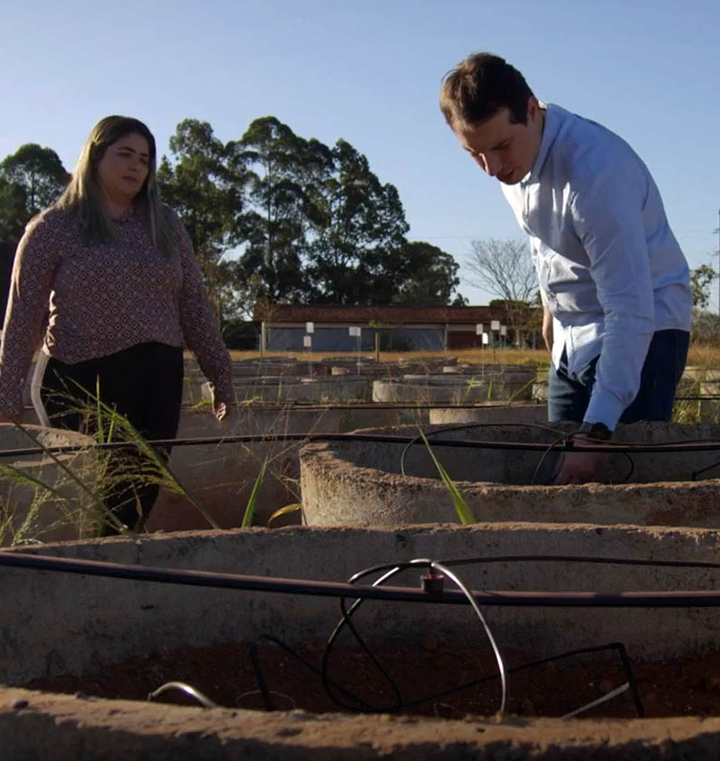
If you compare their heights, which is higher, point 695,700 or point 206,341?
point 206,341

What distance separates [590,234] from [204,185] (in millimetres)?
52084

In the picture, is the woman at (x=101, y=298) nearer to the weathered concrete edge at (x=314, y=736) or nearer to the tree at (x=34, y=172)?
the weathered concrete edge at (x=314, y=736)

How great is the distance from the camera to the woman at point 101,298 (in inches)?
151

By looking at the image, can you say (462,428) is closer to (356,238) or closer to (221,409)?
(221,409)

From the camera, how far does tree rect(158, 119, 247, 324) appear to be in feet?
168

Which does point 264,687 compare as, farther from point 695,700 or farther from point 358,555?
point 695,700

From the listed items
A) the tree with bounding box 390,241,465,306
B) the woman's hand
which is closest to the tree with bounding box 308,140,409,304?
the tree with bounding box 390,241,465,306

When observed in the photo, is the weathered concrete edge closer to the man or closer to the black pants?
the man

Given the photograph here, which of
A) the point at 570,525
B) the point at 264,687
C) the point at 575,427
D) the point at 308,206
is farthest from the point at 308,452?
the point at 308,206

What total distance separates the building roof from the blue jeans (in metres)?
40.9

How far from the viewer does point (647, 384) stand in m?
3.57

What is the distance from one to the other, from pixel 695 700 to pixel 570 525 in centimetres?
47

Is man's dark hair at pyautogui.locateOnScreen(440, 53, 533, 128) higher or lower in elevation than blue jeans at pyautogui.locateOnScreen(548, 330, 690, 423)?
higher

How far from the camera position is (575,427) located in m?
3.66
